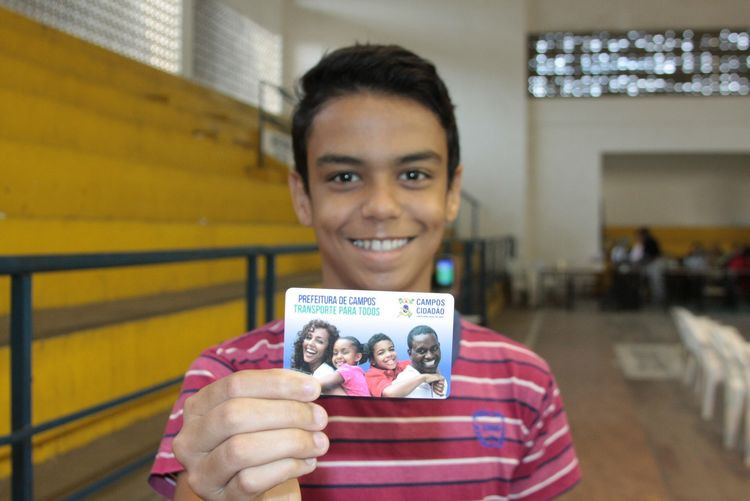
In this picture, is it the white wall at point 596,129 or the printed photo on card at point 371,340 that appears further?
the white wall at point 596,129

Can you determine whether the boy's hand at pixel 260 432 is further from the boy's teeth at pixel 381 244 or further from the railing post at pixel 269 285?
the railing post at pixel 269 285

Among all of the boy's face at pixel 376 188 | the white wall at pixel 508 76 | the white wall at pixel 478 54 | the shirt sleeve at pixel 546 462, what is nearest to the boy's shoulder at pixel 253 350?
the boy's face at pixel 376 188

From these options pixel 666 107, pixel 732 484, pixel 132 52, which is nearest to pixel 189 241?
pixel 732 484

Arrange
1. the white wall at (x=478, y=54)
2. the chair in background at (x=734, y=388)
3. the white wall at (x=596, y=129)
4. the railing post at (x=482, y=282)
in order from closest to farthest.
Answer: the chair in background at (x=734, y=388) < the railing post at (x=482, y=282) < the white wall at (x=478, y=54) < the white wall at (x=596, y=129)

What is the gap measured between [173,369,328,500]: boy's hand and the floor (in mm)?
1482

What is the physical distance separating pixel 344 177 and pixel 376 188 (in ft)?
0.16

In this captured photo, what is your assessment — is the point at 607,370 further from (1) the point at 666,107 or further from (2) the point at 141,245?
(1) the point at 666,107

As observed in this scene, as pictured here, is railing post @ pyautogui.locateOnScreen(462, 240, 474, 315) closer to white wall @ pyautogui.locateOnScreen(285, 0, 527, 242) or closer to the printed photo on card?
the printed photo on card

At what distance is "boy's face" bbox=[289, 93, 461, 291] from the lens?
90 cm

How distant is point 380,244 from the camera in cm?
92

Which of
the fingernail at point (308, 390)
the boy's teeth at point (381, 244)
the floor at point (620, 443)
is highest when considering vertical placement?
the boy's teeth at point (381, 244)

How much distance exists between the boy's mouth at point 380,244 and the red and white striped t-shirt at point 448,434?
0.50 ft

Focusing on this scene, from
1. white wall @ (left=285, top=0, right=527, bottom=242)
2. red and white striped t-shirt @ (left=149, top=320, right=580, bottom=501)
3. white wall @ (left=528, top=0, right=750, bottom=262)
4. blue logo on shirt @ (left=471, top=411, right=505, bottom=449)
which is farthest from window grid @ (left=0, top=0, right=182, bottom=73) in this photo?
white wall @ (left=528, top=0, right=750, bottom=262)

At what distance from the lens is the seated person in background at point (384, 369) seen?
0.71m
